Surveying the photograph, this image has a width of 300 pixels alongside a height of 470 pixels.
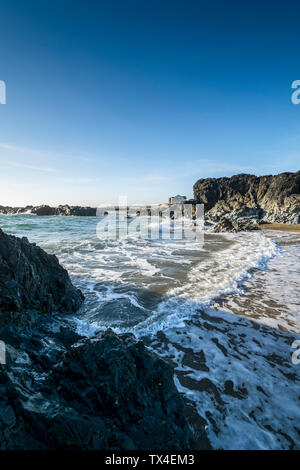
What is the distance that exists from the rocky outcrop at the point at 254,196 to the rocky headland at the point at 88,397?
38.5 meters

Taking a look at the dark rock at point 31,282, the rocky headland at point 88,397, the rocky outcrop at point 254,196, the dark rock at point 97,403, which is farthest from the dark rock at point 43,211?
the dark rock at point 97,403

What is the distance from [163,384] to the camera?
2508mm

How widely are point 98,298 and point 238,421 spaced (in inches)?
178

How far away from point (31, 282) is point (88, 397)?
9.53 ft

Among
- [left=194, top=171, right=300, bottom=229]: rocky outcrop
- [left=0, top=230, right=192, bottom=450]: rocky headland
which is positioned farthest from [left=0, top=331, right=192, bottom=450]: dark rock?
[left=194, top=171, right=300, bottom=229]: rocky outcrop

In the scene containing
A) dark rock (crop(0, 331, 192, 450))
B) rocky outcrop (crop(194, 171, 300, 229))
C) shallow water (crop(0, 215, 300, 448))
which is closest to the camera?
dark rock (crop(0, 331, 192, 450))

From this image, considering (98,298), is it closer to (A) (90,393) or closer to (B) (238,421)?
(A) (90,393)

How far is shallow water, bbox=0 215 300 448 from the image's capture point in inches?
111

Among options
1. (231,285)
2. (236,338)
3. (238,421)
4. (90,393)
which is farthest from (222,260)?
(90,393)

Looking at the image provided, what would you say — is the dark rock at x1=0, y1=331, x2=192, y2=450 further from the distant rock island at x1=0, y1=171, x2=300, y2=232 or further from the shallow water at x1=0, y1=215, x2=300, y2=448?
the distant rock island at x1=0, y1=171, x2=300, y2=232

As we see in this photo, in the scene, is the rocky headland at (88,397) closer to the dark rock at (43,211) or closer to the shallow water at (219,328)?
the shallow water at (219,328)

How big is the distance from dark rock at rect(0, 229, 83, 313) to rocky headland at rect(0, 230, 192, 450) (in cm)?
35
